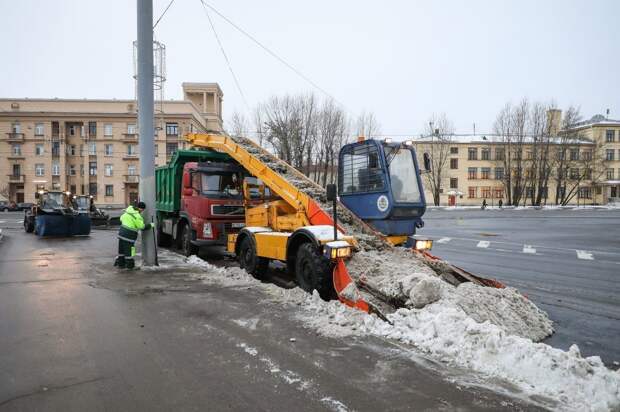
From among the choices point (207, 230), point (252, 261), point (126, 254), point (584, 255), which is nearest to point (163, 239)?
point (207, 230)

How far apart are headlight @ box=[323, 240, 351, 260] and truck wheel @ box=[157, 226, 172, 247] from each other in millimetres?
10155

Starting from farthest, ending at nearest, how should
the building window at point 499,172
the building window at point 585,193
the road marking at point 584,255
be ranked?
the building window at point 585,193 → the building window at point 499,172 → the road marking at point 584,255

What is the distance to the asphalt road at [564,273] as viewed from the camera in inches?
232

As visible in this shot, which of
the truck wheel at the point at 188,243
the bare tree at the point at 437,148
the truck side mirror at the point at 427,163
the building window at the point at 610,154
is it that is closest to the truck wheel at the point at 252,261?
the truck wheel at the point at 188,243

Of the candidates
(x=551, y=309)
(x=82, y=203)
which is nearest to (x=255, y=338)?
(x=551, y=309)

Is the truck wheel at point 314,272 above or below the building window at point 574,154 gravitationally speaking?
below

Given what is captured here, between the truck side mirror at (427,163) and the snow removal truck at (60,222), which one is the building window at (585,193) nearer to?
the snow removal truck at (60,222)

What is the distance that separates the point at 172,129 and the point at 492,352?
6780cm

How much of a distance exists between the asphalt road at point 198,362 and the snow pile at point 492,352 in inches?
9.3

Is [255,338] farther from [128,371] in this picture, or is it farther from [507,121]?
[507,121]

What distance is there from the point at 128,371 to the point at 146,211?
6.76 m

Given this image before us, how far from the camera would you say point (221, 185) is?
39.4 ft

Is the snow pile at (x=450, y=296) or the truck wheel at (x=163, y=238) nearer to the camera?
the snow pile at (x=450, y=296)

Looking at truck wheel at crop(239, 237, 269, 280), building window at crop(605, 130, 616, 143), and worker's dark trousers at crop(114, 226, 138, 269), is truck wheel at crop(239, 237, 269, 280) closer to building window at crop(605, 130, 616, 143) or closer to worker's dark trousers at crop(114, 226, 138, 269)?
worker's dark trousers at crop(114, 226, 138, 269)
